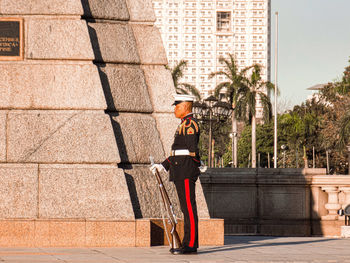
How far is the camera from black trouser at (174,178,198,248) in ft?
31.6

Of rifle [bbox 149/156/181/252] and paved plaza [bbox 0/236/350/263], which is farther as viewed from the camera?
rifle [bbox 149/156/181/252]

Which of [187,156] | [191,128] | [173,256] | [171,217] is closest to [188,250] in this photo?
[173,256]

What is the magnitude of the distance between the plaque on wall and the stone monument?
1 centimetres

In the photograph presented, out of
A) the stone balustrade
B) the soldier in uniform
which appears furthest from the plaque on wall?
the stone balustrade

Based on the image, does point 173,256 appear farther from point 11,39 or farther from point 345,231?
point 345,231

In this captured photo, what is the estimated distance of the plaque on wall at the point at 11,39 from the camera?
1100 centimetres

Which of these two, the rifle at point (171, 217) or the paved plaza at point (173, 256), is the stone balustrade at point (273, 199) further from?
the rifle at point (171, 217)

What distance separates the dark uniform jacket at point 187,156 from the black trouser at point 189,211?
0.33 feet

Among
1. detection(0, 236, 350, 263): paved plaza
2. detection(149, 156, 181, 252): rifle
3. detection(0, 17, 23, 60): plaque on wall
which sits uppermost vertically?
detection(0, 17, 23, 60): plaque on wall

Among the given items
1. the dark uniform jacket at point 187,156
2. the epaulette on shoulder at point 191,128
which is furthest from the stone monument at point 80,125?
the epaulette on shoulder at point 191,128

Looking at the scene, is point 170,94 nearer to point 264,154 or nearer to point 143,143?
point 143,143

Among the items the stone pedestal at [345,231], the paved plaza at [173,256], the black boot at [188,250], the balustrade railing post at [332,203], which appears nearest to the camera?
the paved plaza at [173,256]

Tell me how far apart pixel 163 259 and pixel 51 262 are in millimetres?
1293

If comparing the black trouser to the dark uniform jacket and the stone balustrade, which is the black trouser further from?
the stone balustrade
